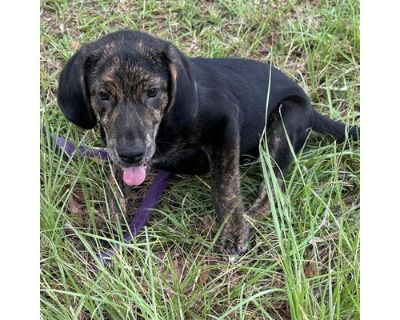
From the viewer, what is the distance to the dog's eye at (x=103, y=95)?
299 cm

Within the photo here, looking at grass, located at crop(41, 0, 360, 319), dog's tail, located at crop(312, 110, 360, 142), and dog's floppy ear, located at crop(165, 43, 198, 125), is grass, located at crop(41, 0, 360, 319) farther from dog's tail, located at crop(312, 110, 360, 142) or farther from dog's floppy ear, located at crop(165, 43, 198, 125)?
dog's floppy ear, located at crop(165, 43, 198, 125)

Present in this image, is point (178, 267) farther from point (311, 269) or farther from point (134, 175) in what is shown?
point (311, 269)

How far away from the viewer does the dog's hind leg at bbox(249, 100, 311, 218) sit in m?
3.66

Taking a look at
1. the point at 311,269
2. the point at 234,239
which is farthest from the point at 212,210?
the point at 311,269

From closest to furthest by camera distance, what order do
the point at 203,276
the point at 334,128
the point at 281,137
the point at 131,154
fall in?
1. the point at 131,154
2. the point at 203,276
3. the point at 281,137
4. the point at 334,128

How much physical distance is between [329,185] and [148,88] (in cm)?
137

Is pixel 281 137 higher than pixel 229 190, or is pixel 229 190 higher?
pixel 281 137

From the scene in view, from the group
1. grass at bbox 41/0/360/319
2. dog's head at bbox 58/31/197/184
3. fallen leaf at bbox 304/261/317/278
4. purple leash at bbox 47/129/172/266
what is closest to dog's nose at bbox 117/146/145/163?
dog's head at bbox 58/31/197/184

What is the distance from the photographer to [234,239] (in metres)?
3.51

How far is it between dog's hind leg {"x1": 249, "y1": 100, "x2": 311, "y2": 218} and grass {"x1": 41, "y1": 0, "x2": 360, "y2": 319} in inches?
3.0

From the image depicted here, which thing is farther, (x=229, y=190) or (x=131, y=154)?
(x=229, y=190)

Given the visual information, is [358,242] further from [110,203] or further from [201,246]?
[110,203]

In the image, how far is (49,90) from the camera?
4.51 metres

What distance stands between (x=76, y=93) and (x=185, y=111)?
59cm
